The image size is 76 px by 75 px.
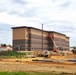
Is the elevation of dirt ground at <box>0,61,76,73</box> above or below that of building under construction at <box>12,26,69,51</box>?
below

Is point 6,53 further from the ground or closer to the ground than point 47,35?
closer to the ground

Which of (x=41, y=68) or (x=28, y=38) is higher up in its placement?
(x=28, y=38)

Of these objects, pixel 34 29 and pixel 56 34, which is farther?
pixel 56 34

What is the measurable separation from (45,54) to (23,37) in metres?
51.9

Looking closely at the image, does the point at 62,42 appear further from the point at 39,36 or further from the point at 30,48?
the point at 30,48

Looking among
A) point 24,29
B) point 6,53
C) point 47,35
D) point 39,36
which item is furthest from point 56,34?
point 6,53

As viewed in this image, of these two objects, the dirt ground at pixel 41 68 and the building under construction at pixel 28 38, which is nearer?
the dirt ground at pixel 41 68

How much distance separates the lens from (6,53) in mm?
71812

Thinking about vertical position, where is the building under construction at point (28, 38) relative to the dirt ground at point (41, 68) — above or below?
above

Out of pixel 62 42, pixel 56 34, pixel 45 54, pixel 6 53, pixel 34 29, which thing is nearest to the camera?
pixel 45 54

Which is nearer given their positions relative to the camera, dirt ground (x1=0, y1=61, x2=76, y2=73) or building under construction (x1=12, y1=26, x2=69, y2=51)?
dirt ground (x1=0, y1=61, x2=76, y2=73)

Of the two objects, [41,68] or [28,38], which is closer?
[41,68]

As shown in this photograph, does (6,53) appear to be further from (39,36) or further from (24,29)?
(39,36)

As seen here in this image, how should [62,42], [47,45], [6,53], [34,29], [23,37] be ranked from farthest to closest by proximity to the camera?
[62,42]
[47,45]
[34,29]
[23,37]
[6,53]
